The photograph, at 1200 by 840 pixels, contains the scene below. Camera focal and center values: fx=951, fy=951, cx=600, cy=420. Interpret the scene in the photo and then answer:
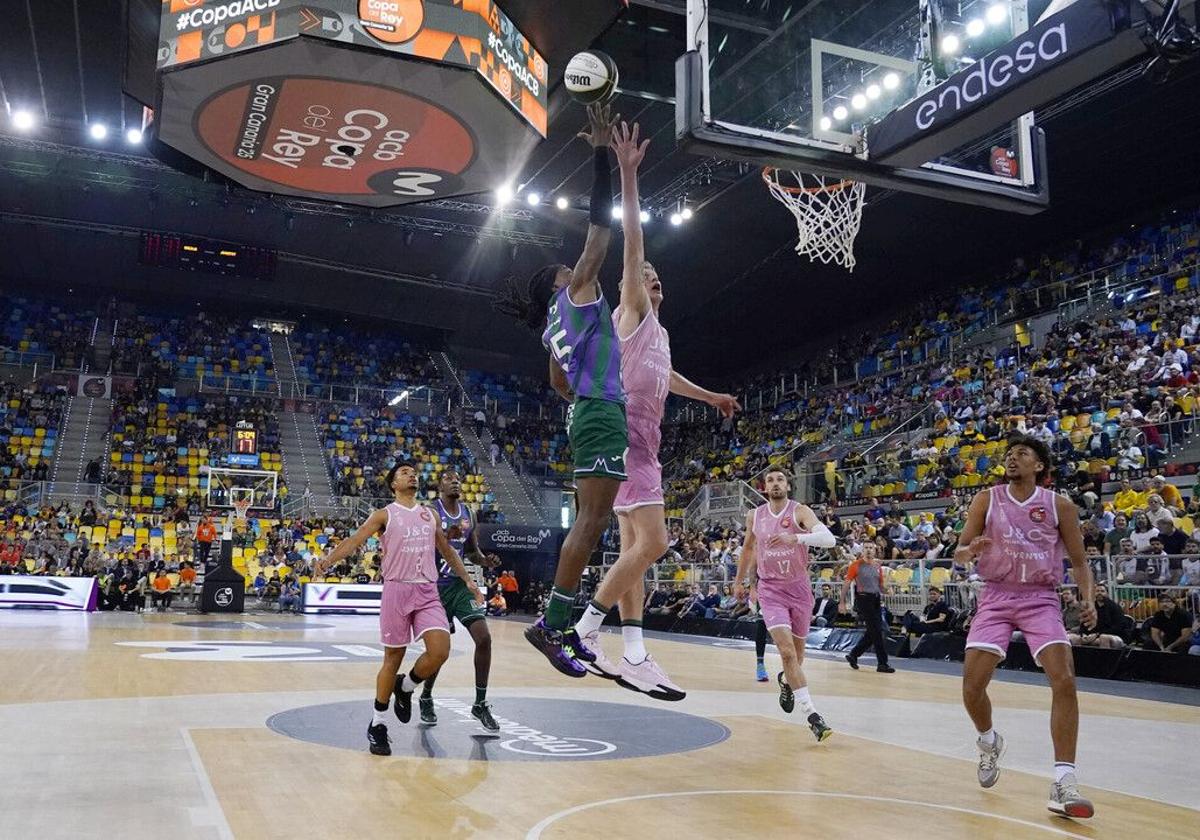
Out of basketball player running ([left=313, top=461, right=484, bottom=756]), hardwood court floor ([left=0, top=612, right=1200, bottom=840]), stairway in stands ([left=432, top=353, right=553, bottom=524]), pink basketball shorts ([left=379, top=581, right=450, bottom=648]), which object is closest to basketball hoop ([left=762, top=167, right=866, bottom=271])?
hardwood court floor ([left=0, top=612, right=1200, bottom=840])

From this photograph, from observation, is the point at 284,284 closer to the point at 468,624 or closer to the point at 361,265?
the point at 361,265

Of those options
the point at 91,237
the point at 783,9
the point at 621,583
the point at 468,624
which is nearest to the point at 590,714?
the point at 468,624

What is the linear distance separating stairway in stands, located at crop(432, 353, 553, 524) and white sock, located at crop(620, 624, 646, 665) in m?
22.0

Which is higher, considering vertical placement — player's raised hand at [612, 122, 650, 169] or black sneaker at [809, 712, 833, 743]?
player's raised hand at [612, 122, 650, 169]

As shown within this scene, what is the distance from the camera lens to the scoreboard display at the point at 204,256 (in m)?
28.0

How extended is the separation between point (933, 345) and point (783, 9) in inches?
623

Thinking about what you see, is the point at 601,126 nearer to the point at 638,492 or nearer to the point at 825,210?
the point at 638,492

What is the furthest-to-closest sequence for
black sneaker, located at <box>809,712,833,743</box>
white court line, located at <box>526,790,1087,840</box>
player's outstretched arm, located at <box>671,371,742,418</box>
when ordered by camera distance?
black sneaker, located at <box>809,712,833,743</box> < player's outstretched arm, located at <box>671,371,742,418</box> < white court line, located at <box>526,790,1087,840</box>

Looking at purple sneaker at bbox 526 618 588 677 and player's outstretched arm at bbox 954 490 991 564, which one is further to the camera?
player's outstretched arm at bbox 954 490 991 564

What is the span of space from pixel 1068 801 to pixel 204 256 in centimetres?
2848

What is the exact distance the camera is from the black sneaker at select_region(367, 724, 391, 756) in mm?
5496

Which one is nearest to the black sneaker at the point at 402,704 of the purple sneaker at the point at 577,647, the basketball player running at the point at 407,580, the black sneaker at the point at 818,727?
the basketball player running at the point at 407,580

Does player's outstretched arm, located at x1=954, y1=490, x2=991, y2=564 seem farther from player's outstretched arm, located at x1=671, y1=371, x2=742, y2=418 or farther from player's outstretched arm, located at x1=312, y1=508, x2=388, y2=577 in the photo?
player's outstretched arm, located at x1=312, y1=508, x2=388, y2=577

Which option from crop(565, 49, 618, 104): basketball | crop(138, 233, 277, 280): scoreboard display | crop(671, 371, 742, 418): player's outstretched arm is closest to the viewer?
crop(565, 49, 618, 104): basketball
